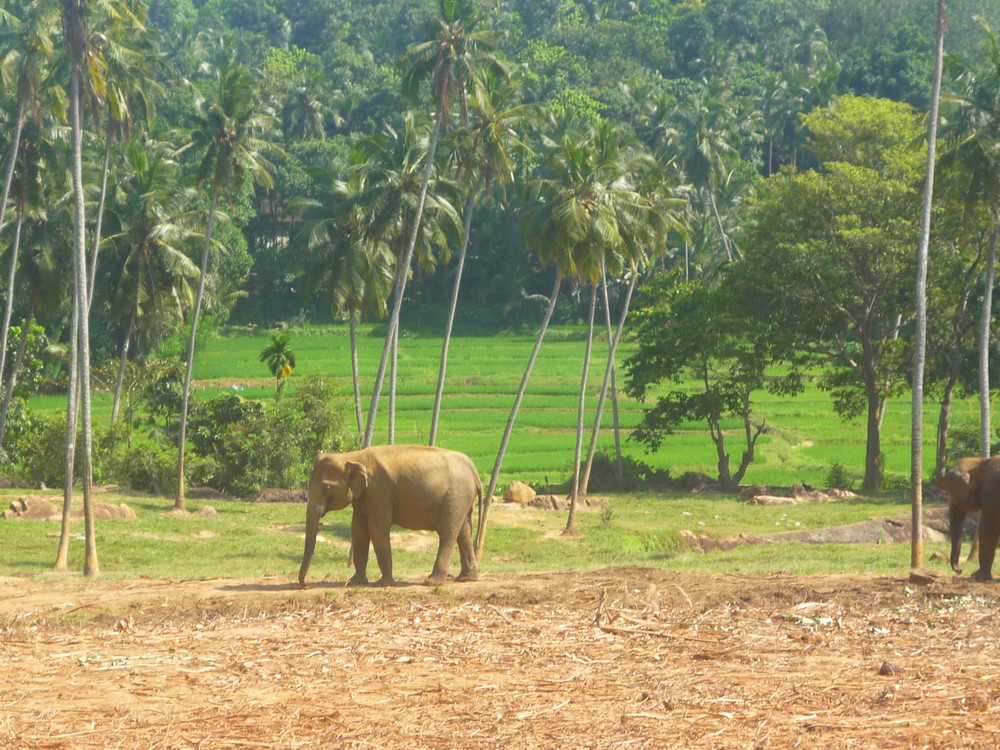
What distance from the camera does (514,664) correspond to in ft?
37.8

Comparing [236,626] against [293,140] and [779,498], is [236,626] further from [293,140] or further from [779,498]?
[293,140]

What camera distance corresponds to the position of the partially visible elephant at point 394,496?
1644cm

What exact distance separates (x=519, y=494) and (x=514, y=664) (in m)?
27.2

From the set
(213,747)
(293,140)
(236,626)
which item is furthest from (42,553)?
(293,140)

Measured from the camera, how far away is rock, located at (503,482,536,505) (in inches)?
1518

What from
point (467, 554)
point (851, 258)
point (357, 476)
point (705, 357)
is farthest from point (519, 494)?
point (357, 476)

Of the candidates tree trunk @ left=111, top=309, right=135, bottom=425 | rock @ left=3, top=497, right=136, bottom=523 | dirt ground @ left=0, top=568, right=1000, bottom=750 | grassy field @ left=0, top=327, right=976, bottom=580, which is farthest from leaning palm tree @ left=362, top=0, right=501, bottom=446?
dirt ground @ left=0, top=568, right=1000, bottom=750

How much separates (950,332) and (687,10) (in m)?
89.8

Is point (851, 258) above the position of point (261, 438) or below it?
above

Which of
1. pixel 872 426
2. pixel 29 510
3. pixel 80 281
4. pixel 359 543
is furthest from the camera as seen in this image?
pixel 872 426

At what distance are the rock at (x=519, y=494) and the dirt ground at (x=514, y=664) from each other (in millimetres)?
22092

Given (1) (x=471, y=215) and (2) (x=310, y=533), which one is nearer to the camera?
(2) (x=310, y=533)

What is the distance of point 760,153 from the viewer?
90812 mm

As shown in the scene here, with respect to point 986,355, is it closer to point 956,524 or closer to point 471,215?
point 956,524
